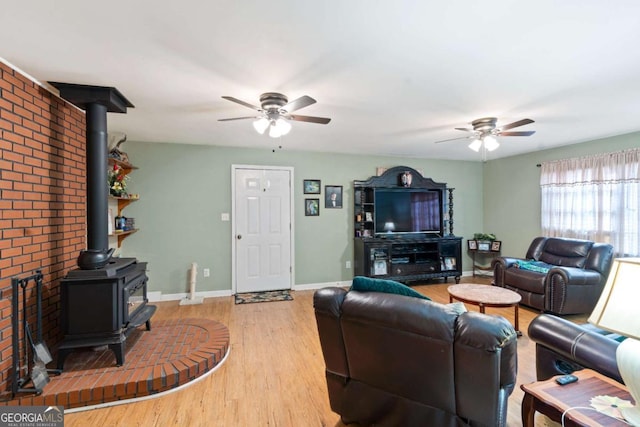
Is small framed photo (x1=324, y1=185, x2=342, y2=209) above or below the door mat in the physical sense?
above

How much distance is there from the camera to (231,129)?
3.68 m

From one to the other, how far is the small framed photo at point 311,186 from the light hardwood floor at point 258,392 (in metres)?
2.21

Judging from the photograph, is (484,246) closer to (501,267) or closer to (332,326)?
(501,267)

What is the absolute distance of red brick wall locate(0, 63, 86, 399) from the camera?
6.55ft

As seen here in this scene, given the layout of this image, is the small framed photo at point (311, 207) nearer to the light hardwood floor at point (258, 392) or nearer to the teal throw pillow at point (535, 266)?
the light hardwood floor at point (258, 392)

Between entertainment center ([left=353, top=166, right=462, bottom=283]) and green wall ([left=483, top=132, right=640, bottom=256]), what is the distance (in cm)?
105

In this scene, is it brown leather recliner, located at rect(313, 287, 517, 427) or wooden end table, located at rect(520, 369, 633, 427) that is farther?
brown leather recliner, located at rect(313, 287, 517, 427)

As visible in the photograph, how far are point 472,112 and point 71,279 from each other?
3789 millimetres

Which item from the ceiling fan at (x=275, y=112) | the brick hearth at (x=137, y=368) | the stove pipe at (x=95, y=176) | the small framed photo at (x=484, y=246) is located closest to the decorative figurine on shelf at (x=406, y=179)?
the small framed photo at (x=484, y=246)

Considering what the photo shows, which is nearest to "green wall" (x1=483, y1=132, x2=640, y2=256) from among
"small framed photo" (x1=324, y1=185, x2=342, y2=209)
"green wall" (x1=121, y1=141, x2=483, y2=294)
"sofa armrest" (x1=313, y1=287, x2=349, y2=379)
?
"green wall" (x1=121, y1=141, x2=483, y2=294)

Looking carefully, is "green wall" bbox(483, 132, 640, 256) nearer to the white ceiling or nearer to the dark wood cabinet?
the dark wood cabinet

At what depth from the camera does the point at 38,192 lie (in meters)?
2.29

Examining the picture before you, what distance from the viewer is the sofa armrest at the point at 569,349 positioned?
1.52 metres

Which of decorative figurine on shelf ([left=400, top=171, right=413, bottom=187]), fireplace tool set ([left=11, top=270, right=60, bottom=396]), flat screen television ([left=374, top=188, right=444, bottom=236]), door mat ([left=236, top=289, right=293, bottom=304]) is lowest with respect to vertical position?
door mat ([left=236, top=289, right=293, bottom=304])
